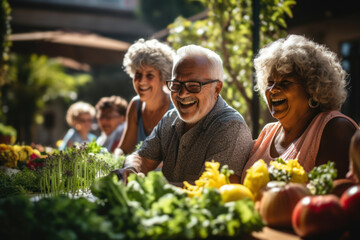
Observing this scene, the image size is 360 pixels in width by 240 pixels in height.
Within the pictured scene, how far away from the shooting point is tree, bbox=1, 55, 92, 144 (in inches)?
557

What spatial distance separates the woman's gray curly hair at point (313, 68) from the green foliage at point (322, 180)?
2.56ft

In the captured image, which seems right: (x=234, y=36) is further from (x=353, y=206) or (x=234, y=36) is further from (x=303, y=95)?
(x=353, y=206)

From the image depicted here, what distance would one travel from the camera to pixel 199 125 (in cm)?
290

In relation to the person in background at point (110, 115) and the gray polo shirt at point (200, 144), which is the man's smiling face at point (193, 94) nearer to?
the gray polo shirt at point (200, 144)

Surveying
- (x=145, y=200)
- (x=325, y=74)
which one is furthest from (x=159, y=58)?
(x=145, y=200)

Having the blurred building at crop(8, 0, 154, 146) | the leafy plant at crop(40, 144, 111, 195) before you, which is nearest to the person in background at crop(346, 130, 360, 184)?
the leafy plant at crop(40, 144, 111, 195)

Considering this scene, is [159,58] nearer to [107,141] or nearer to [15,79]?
[107,141]

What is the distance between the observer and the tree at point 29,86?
557 inches

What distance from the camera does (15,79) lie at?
1462cm

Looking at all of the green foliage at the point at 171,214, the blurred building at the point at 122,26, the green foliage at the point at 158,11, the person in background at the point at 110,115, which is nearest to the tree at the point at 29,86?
the blurred building at the point at 122,26

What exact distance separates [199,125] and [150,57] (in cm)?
156

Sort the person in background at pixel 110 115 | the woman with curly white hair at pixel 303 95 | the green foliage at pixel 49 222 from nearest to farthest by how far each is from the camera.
Result: 1. the green foliage at pixel 49 222
2. the woman with curly white hair at pixel 303 95
3. the person in background at pixel 110 115

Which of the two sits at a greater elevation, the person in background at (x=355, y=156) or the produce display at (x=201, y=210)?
the person in background at (x=355, y=156)

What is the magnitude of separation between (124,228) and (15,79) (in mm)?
14401
